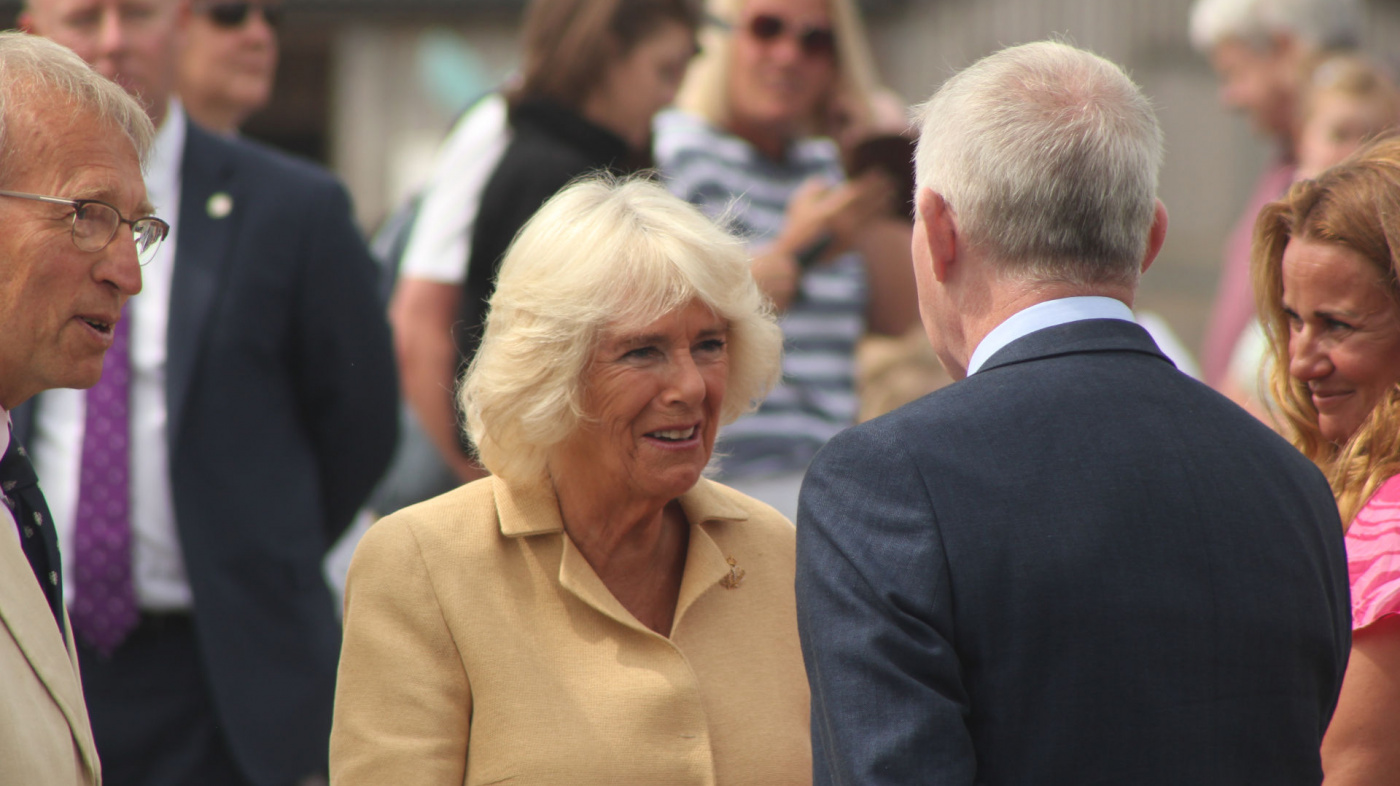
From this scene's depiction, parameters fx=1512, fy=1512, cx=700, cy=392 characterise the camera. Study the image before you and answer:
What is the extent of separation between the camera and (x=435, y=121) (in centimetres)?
999

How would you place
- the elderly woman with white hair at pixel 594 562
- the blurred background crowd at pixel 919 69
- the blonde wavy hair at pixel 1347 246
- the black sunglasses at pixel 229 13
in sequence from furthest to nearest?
the blurred background crowd at pixel 919 69, the black sunglasses at pixel 229 13, the elderly woman with white hair at pixel 594 562, the blonde wavy hair at pixel 1347 246

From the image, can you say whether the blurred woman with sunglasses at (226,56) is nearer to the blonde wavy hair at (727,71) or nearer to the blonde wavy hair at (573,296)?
the blonde wavy hair at (727,71)

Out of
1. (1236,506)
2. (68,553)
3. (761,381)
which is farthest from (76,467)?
(1236,506)

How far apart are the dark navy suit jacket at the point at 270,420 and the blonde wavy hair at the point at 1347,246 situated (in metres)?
2.16

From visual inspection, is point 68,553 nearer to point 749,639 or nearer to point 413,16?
point 749,639

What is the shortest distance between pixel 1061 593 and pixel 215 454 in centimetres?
230

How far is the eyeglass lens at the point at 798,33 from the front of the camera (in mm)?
4766

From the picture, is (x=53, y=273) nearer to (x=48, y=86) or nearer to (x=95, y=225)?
(x=95, y=225)

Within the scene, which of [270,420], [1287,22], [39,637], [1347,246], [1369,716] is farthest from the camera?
[1287,22]

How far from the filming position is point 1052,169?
6.49ft

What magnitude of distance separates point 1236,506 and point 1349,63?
3995 millimetres

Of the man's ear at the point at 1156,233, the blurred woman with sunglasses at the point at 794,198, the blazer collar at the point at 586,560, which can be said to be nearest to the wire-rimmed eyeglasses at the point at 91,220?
the blazer collar at the point at 586,560

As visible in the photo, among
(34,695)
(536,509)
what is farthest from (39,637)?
(536,509)

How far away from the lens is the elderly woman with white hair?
254cm
